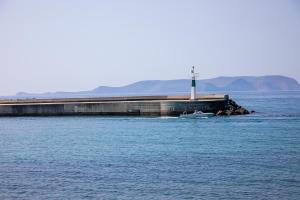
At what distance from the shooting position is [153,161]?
2761 centimetres

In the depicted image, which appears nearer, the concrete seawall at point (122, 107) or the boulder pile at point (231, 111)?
the concrete seawall at point (122, 107)

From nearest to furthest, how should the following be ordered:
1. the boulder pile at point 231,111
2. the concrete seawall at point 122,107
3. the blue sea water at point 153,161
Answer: the blue sea water at point 153,161
the concrete seawall at point 122,107
the boulder pile at point 231,111

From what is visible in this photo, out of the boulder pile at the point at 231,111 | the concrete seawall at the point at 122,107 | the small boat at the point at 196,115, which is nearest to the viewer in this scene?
the small boat at the point at 196,115

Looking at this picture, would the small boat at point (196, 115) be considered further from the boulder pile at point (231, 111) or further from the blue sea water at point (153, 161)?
the blue sea water at point (153, 161)

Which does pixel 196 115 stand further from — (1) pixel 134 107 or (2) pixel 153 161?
(2) pixel 153 161

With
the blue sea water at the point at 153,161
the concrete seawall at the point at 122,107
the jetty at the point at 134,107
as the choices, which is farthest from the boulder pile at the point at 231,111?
the blue sea water at the point at 153,161

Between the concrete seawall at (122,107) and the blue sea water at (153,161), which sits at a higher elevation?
the concrete seawall at (122,107)

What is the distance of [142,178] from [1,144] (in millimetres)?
17794

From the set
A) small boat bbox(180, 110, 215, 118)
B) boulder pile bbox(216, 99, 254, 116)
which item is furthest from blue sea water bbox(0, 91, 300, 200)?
boulder pile bbox(216, 99, 254, 116)

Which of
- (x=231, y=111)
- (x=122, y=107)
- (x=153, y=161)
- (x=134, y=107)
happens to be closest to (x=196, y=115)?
(x=231, y=111)

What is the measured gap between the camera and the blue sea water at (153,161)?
2109 centimetres

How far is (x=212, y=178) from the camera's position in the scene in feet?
75.3

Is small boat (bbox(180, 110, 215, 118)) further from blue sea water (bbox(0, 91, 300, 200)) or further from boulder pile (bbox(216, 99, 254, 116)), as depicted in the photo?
blue sea water (bbox(0, 91, 300, 200))

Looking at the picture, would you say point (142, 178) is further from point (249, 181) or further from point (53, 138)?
point (53, 138)
